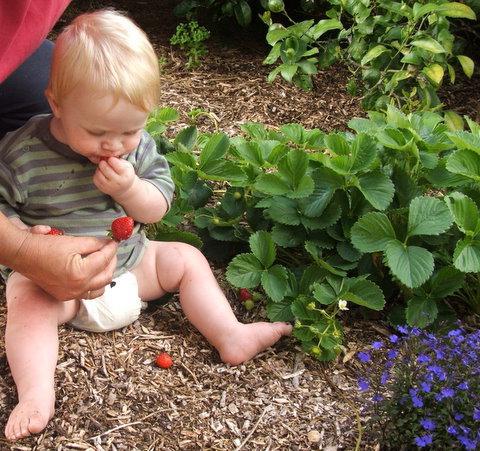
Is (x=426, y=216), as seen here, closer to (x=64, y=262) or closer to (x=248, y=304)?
(x=248, y=304)

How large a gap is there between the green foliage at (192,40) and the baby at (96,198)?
1.61m

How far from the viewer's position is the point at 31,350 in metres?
2.02

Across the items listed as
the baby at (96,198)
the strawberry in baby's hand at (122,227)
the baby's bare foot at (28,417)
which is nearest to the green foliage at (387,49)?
the baby at (96,198)

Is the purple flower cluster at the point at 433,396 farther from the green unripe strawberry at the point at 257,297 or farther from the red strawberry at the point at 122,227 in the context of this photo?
the red strawberry at the point at 122,227

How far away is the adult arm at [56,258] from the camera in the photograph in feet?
6.38

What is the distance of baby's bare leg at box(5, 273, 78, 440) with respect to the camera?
1917mm

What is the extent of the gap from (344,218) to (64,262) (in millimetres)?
859

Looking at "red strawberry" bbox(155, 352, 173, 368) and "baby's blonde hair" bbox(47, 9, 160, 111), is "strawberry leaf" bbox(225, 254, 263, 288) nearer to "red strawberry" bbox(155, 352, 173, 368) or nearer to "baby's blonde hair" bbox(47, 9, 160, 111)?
"red strawberry" bbox(155, 352, 173, 368)

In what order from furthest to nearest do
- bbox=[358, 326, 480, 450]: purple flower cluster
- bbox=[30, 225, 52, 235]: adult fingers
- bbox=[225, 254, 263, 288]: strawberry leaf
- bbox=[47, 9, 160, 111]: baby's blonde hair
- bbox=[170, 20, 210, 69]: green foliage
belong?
bbox=[170, 20, 210, 69]: green foliage → bbox=[225, 254, 263, 288]: strawberry leaf → bbox=[30, 225, 52, 235]: adult fingers → bbox=[47, 9, 160, 111]: baby's blonde hair → bbox=[358, 326, 480, 450]: purple flower cluster

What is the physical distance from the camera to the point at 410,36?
3.29m

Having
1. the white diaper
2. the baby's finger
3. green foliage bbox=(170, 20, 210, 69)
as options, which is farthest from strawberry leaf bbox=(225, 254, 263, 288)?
green foliage bbox=(170, 20, 210, 69)

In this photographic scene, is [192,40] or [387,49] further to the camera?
[192,40]

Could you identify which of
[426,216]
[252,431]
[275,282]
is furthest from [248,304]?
[426,216]

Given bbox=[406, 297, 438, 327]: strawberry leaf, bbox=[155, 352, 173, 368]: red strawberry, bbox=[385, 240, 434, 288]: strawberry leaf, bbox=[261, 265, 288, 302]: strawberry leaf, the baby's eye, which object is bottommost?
bbox=[155, 352, 173, 368]: red strawberry
